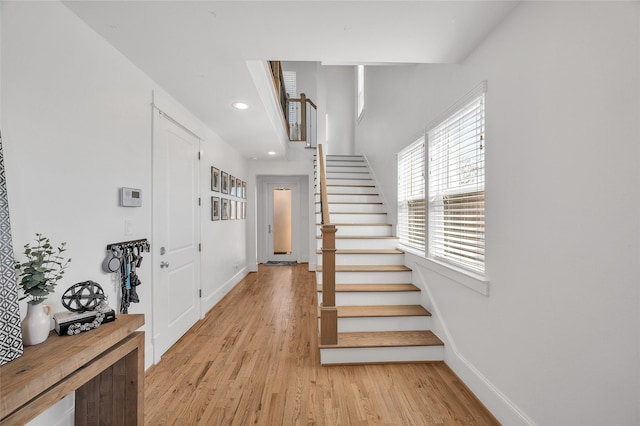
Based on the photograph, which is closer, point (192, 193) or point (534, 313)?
point (534, 313)

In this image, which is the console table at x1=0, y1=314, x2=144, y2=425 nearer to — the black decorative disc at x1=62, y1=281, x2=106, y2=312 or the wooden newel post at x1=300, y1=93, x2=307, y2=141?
the black decorative disc at x1=62, y1=281, x2=106, y2=312

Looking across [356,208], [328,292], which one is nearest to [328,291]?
[328,292]

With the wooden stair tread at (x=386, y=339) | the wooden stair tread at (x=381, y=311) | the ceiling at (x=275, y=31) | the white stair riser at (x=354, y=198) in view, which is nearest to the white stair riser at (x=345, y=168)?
the white stair riser at (x=354, y=198)

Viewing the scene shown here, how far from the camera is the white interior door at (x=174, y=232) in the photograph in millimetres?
2574

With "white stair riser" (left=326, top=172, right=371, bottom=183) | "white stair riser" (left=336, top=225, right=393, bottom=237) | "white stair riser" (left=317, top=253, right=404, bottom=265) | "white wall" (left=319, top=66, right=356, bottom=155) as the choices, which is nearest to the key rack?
"white stair riser" (left=317, top=253, right=404, bottom=265)

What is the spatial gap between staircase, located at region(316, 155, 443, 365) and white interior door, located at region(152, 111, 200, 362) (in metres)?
1.45

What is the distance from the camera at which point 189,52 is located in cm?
202

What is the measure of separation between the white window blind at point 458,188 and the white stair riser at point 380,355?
2.62 feet

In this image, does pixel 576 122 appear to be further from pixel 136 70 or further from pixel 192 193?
pixel 192 193

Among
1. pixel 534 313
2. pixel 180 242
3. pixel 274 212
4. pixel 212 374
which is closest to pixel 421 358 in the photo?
pixel 534 313

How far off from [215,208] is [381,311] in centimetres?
262

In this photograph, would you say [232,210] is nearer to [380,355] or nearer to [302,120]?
[302,120]

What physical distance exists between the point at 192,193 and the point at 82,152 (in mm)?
1596

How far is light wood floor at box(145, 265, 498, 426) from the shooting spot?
1.84 meters
